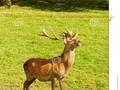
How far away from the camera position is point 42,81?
2438 millimetres

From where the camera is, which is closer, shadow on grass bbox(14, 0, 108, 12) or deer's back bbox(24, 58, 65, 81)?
deer's back bbox(24, 58, 65, 81)

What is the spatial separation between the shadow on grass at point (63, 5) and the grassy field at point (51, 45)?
0.10 feet

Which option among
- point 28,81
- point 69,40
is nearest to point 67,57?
point 69,40

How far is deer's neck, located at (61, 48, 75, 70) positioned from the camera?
94.4 inches

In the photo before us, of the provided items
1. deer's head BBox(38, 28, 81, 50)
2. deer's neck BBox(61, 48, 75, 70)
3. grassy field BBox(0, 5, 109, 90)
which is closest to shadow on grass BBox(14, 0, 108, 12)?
grassy field BBox(0, 5, 109, 90)

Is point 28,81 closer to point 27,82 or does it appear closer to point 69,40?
point 27,82

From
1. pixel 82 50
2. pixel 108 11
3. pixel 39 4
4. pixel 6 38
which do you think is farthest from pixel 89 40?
pixel 6 38

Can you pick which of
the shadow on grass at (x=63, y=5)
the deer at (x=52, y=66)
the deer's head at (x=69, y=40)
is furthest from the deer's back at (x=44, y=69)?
the shadow on grass at (x=63, y=5)

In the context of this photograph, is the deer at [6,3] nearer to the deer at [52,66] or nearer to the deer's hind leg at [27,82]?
the deer at [52,66]

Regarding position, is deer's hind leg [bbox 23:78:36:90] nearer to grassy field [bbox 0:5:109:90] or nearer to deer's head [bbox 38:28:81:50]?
grassy field [bbox 0:5:109:90]

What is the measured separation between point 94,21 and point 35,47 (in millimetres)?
503

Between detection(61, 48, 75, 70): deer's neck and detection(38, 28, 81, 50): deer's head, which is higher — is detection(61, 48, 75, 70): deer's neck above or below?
below

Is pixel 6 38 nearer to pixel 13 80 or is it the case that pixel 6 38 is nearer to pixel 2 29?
pixel 2 29

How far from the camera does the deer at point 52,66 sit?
2.40 meters
